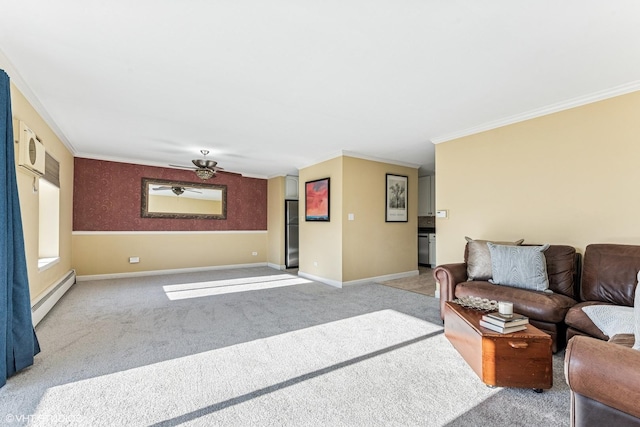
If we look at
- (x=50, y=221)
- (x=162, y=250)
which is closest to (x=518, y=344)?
(x=50, y=221)

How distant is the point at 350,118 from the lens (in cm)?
359

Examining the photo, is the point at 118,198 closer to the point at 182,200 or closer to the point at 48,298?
the point at 182,200

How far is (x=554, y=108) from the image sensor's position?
3.19 m

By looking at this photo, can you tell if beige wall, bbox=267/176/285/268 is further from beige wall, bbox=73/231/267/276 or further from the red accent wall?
the red accent wall

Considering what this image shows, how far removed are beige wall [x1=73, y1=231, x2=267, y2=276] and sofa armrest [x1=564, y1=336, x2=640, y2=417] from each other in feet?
22.0

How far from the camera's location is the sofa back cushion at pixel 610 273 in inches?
95.1

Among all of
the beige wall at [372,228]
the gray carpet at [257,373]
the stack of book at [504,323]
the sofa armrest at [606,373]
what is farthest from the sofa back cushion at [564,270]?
the beige wall at [372,228]

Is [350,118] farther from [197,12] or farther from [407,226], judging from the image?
[407,226]

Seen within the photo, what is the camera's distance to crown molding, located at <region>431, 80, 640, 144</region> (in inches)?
109

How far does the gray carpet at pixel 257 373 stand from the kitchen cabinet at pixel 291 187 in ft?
12.7

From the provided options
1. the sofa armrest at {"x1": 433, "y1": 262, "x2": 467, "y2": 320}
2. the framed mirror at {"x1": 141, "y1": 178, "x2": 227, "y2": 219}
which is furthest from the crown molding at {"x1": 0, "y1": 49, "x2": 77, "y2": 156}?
the sofa armrest at {"x1": 433, "y1": 262, "x2": 467, "y2": 320}

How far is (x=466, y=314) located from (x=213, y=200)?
606 cm

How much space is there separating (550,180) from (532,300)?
1.50m

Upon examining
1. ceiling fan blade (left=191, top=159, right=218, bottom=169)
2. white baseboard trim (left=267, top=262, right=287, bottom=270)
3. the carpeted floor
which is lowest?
white baseboard trim (left=267, top=262, right=287, bottom=270)
